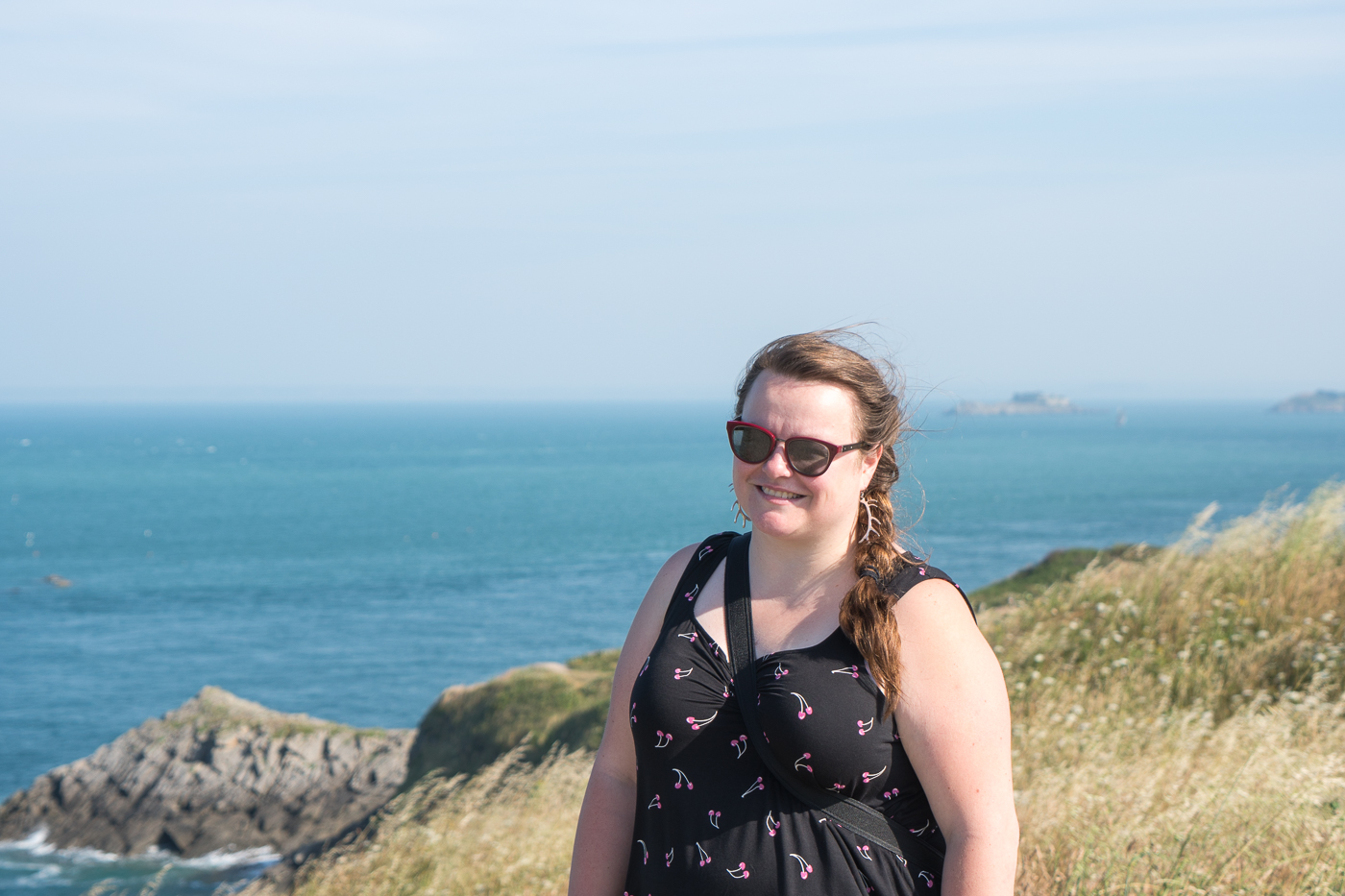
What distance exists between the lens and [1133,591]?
8.89 meters

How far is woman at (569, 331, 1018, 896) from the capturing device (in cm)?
242

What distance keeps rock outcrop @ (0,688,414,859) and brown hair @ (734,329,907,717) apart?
2944 centimetres

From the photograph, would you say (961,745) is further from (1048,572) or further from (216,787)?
(216,787)

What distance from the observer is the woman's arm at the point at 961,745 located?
2400 mm

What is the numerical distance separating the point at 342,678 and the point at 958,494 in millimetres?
81163

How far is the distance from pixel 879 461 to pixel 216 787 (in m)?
34.0

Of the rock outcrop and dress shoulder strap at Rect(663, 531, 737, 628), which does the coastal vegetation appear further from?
the rock outcrop

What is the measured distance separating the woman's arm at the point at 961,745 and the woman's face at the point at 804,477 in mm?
344

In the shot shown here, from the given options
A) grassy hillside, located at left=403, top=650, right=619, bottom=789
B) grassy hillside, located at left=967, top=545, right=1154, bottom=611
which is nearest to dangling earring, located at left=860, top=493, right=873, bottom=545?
grassy hillside, located at left=967, top=545, right=1154, bottom=611

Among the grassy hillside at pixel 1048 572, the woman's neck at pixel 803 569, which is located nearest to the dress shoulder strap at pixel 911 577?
the woman's neck at pixel 803 569

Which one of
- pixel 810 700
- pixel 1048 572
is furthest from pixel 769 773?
pixel 1048 572

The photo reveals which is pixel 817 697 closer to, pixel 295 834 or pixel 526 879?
pixel 526 879

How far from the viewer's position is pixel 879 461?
113 inches

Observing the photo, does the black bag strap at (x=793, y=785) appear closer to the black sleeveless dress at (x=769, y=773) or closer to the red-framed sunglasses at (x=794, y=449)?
the black sleeveless dress at (x=769, y=773)
